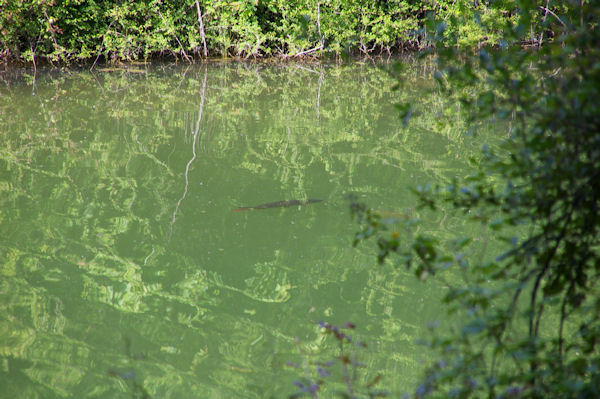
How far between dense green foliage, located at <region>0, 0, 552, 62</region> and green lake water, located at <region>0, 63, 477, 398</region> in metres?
4.29

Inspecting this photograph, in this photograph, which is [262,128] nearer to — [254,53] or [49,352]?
[49,352]

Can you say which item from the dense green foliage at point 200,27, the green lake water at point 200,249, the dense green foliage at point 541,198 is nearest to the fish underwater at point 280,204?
the green lake water at point 200,249

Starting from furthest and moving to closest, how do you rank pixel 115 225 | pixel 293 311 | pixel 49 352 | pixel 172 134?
pixel 172 134 → pixel 115 225 → pixel 293 311 → pixel 49 352

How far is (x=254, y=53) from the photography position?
1633 cm

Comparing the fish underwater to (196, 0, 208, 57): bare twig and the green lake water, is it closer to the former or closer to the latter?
the green lake water

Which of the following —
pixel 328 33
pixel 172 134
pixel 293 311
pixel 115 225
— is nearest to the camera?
pixel 293 311

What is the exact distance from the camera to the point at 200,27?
50.6 ft

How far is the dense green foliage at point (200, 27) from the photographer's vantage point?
1365 centimetres

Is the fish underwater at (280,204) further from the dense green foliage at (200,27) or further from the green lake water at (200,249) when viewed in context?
the dense green foliage at (200,27)

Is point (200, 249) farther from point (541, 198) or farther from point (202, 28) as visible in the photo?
point (202, 28)

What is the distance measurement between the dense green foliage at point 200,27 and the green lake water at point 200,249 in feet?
14.1

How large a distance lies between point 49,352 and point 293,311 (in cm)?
168

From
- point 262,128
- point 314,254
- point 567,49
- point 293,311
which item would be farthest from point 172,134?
point 567,49

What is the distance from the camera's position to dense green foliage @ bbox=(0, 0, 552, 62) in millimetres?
13648
